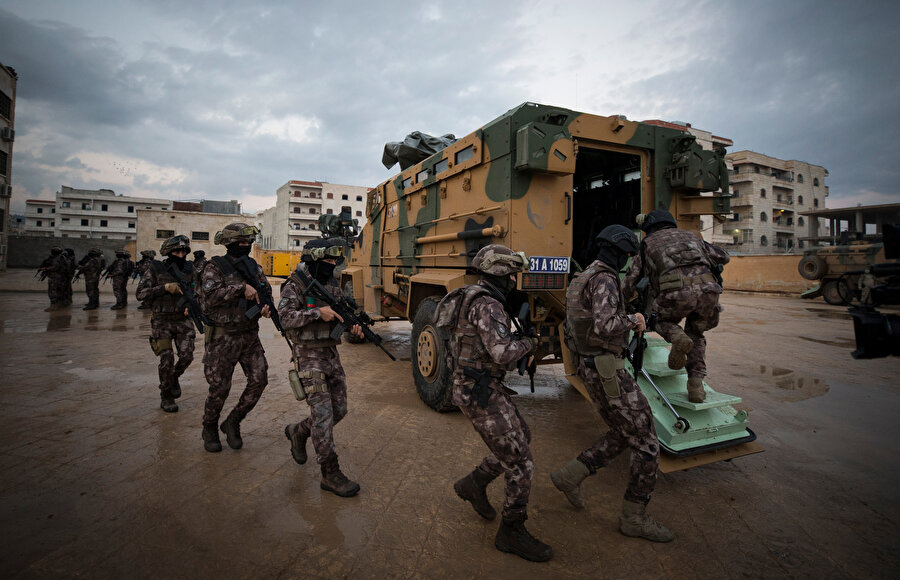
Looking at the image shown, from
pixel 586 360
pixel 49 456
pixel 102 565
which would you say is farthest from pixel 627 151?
pixel 49 456

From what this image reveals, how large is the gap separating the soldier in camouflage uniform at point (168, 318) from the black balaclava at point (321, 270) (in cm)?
213

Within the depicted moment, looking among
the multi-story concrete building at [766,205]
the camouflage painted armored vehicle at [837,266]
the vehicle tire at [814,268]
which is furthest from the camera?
the multi-story concrete building at [766,205]

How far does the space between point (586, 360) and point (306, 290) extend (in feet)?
6.59

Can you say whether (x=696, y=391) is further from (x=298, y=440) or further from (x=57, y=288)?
(x=57, y=288)

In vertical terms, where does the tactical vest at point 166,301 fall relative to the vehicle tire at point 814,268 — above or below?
below

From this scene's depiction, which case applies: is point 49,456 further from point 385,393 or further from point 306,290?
point 385,393

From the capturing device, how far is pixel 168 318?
4.66m

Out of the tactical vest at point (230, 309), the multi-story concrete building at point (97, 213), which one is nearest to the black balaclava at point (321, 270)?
the tactical vest at point (230, 309)

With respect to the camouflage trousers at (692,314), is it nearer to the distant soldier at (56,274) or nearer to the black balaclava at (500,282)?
the black balaclava at (500,282)

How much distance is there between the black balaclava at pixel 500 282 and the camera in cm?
254

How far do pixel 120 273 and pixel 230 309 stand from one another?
12.0 meters

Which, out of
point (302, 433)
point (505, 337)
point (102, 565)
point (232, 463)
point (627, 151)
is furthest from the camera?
point (627, 151)

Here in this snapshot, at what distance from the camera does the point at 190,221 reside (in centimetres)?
3566

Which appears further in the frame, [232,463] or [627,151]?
[627,151]
